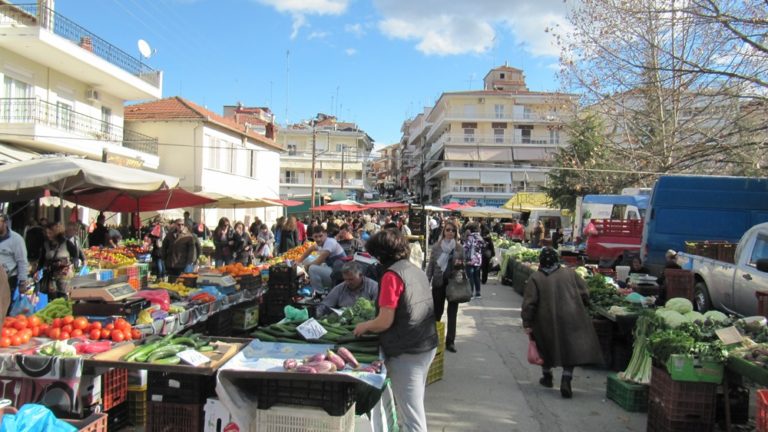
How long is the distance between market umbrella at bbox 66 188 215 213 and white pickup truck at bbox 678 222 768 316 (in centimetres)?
1043

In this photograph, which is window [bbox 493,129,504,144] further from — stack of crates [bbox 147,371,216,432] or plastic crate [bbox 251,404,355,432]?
plastic crate [bbox 251,404,355,432]

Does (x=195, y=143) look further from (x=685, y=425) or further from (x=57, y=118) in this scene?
(x=685, y=425)

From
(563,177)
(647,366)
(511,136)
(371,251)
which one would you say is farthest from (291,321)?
(511,136)

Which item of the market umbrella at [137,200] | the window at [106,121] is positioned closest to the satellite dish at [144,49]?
the window at [106,121]

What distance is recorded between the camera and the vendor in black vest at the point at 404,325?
3875 millimetres

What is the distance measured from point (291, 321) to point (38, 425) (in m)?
2.28

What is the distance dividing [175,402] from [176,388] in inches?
3.9

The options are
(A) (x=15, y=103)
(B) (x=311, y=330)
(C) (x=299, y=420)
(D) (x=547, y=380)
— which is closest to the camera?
(C) (x=299, y=420)

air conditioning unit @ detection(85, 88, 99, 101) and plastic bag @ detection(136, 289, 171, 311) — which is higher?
air conditioning unit @ detection(85, 88, 99, 101)

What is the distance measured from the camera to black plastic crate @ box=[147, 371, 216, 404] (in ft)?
13.0

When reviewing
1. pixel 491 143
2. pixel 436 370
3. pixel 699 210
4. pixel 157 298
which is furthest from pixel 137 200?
pixel 491 143

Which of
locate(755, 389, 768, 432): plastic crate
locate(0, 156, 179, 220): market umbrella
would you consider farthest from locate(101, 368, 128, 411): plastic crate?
locate(755, 389, 768, 432): plastic crate

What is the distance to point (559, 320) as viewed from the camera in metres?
5.95

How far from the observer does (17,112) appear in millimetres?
17219
